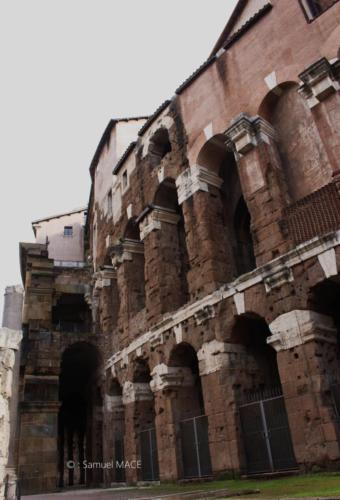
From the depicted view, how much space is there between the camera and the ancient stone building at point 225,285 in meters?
9.80

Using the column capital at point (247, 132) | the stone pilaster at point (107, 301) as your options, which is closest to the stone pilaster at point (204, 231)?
the column capital at point (247, 132)

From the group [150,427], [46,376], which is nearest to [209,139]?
[150,427]

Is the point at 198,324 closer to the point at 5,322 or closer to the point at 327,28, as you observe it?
the point at 5,322

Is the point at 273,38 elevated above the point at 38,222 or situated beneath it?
situated beneath

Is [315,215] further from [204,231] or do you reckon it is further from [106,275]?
[106,275]

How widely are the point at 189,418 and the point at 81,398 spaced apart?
1493 cm

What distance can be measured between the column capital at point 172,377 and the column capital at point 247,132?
623cm

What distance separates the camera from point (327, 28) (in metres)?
11.2

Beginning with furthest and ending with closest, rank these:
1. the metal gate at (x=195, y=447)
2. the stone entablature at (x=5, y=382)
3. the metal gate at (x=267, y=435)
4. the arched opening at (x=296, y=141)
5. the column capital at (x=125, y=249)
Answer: the column capital at (x=125, y=249) < the metal gate at (x=195, y=447) < the arched opening at (x=296, y=141) < the metal gate at (x=267, y=435) < the stone entablature at (x=5, y=382)

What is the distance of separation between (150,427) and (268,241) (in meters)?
7.49

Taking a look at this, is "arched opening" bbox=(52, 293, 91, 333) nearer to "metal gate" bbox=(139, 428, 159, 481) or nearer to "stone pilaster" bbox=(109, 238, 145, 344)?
"stone pilaster" bbox=(109, 238, 145, 344)

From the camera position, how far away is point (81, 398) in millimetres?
26016

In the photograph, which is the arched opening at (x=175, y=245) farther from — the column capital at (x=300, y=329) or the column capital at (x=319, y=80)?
the column capital at (x=319, y=80)

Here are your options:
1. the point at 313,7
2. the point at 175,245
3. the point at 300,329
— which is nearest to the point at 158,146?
the point at 175,245
